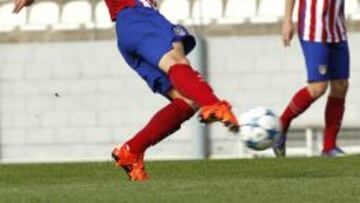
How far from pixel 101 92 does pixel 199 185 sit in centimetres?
940

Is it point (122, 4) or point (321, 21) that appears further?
point (321, 21)

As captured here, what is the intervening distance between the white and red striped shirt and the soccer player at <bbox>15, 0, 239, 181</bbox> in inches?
137

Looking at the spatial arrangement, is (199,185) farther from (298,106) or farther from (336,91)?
(336,91)

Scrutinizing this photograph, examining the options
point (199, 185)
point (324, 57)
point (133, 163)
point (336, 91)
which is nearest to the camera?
point (199, 185)

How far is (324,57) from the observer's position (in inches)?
464

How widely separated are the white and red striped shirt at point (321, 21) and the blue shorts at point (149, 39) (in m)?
3.53

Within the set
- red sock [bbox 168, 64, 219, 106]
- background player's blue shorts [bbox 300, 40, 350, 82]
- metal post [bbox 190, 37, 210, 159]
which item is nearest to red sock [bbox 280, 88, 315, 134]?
background player's blue shorts [bbox 300, 40, 350, 82]

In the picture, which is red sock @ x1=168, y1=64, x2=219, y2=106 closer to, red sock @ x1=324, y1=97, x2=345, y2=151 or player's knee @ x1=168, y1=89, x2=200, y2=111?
player's knee @ x1=168, y1=89, x2=200, y2=111

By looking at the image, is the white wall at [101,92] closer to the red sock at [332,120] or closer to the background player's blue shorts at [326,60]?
the red sock at [332,120]

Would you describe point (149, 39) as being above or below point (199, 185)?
above

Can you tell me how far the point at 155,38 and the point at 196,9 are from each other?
1106cm

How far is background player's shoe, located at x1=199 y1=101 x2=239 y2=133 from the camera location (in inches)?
289

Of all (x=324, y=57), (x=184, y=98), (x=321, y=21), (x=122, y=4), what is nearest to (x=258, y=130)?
(x=184, y=98)

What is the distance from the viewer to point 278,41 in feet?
53.4
